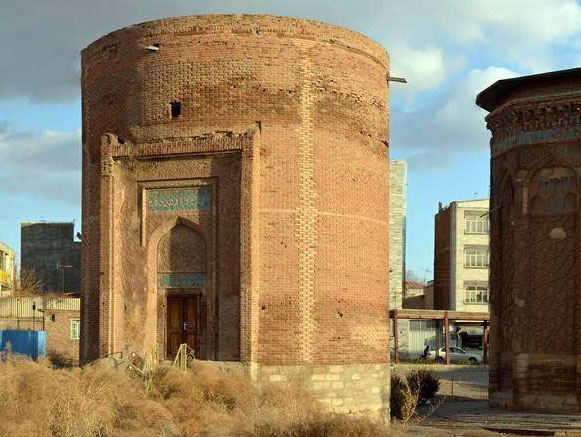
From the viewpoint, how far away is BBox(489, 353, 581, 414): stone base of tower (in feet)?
84.4

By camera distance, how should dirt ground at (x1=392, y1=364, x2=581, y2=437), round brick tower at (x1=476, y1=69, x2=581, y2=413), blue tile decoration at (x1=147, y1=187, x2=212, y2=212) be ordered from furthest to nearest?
round brick tower at (x1=476, y1=69, x2=581, y2=413), blue tile decoration at (x1=147, y1=187, x2=212, y2=212), dirt ground at (x1=392, y1=364, x2=581, y2=437)

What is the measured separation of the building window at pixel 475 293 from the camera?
59781mm

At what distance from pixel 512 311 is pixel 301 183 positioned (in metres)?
8.69

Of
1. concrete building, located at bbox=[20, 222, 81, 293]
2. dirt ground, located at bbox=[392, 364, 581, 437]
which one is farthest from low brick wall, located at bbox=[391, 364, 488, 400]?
concrete building, located at bbox=[20, 222, 81, 293]

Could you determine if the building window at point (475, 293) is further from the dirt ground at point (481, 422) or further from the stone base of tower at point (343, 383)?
the stone base of tower at point (343, 383)

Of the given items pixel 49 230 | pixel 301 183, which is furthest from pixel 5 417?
pixel 49 230

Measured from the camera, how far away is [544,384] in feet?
86.1

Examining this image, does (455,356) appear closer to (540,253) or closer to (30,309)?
(30,309)

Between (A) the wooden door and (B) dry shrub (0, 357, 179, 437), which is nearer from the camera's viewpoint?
(B) dry shrub (0, 357, 179, 437)

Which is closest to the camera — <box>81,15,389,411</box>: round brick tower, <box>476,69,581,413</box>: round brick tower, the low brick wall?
<box>81,15,389,411</box>: round brick tower

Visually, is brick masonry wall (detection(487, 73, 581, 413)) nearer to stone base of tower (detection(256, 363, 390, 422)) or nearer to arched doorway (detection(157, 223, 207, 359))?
stone base of tower (detection(256, 363, 390, 422))

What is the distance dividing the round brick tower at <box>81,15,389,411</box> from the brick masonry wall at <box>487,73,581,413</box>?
533 cm

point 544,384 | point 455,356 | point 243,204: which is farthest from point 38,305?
point 544,384

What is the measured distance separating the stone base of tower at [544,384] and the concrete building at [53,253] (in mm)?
33483
